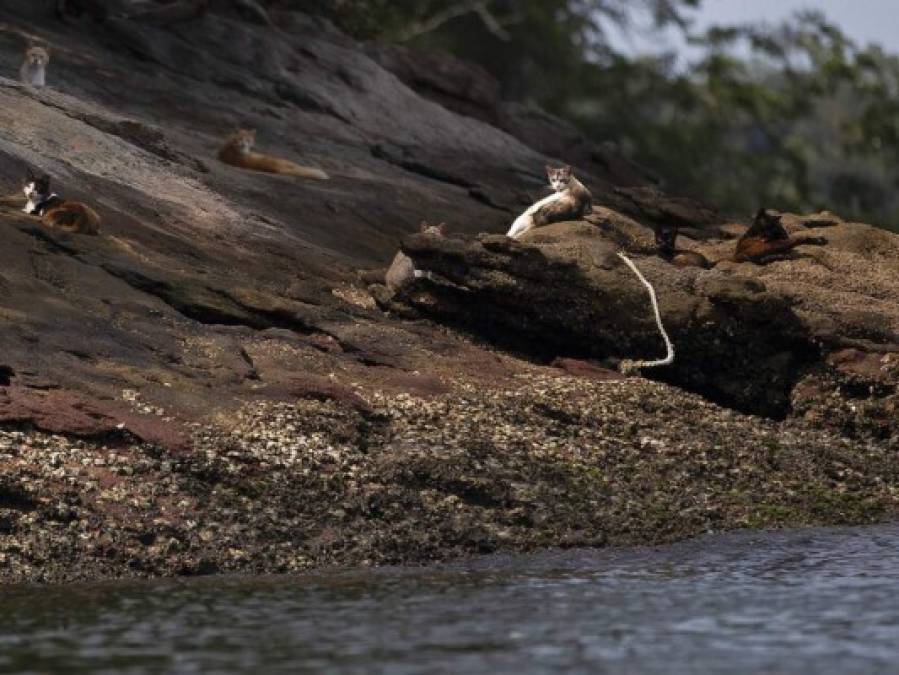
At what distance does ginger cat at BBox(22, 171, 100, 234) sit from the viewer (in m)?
16.6

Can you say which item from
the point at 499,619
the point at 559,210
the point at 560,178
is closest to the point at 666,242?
the point at 559,210

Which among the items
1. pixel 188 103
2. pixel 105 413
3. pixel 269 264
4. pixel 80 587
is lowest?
pixel 80 587

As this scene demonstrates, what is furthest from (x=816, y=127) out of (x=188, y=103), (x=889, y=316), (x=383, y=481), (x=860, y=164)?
(x=383, y=481)

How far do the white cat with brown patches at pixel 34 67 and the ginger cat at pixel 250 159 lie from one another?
7.96ft

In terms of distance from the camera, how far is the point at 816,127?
88250 mm


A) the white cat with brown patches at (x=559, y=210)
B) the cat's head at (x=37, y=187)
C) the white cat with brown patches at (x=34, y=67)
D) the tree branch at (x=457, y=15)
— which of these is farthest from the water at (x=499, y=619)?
the tree branch at (x=457, y=15)

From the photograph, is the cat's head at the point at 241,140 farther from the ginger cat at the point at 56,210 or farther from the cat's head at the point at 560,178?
the ginger cat at the point at 56,210

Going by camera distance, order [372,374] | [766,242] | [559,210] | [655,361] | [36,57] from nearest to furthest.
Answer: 1. [372,374]
2. [655,361]
3. [766,242]
4. [559,210]
5. [36,57]

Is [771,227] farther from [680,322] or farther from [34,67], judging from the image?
[34,67]

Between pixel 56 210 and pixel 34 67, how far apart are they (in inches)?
260

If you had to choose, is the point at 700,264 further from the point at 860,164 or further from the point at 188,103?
the point at 860,164

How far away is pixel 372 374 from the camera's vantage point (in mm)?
15289

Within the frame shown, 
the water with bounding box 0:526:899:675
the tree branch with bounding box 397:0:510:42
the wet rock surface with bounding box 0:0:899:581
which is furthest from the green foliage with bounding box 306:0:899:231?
the water with bounding box 0:526:899:675

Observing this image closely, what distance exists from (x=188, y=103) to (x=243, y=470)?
44.4 feet
